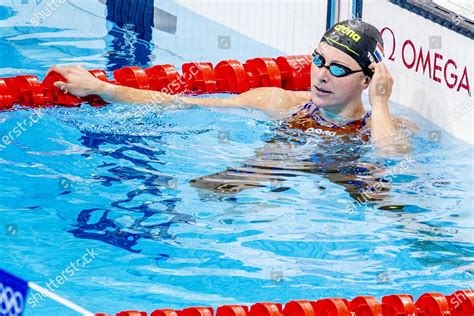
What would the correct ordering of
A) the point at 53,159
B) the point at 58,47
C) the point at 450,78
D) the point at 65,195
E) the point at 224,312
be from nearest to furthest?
the point at 224,312, the point at 65,195, the point at 53,159, the point at 450,78, the point at 58,47

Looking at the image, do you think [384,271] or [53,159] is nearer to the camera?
[384,271]

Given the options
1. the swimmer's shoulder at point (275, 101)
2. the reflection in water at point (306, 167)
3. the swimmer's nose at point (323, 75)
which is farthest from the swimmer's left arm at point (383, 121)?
the swimmer's shoulder at point (275, 101)

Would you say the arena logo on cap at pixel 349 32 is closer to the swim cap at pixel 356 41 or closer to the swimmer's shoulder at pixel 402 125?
the swim cap at pixel 356 41

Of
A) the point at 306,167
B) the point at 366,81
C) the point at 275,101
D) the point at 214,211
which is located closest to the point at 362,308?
the point at 214,211

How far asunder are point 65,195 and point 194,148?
0.82 m

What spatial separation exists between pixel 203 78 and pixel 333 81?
1421mm

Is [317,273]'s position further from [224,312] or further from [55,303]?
[55,303]

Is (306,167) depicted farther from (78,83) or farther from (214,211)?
(78,83)

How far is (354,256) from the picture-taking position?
423 cm

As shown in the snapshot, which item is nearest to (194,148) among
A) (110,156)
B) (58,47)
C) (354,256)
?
(110,156)

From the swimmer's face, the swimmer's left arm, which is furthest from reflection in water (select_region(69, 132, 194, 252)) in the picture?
the swimmer's left arm

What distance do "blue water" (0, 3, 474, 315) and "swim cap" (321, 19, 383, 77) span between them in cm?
39

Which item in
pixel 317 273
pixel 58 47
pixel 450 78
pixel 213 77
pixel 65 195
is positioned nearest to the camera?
pixel 317 273

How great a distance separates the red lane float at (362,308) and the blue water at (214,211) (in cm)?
31
